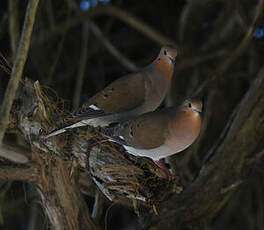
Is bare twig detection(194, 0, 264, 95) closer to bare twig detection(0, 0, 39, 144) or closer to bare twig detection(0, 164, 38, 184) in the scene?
bare twig detection(0, 164, 38, 184)

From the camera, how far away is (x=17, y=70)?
149cm

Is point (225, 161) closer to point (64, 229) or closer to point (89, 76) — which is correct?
point (64, 229)

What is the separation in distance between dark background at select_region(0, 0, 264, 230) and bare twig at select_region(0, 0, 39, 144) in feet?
4.15

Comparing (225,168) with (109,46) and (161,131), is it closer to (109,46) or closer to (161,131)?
(161,131)

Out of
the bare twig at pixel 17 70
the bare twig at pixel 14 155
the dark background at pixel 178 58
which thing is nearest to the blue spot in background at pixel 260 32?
the dark background at pixel 178 58

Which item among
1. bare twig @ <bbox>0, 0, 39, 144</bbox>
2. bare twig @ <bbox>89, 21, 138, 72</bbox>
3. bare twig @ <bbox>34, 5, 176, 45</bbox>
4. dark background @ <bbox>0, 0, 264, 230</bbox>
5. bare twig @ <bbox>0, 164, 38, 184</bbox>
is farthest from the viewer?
bare twig @ <bbox>89, 21, 138, 72</bbox>

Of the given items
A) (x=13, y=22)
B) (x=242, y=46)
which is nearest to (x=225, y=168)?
(x=242, y=46)

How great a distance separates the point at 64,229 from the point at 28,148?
1.35ft

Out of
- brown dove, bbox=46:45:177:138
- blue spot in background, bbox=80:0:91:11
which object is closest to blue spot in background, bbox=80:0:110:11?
blue spot in background, bbox=80:0:91:11

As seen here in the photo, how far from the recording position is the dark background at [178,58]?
306 cm

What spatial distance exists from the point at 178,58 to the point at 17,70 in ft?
6.98

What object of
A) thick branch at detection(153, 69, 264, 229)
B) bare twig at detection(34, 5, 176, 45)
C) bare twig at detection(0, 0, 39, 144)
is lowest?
thick branch at detection(153, 69, 264, 229)

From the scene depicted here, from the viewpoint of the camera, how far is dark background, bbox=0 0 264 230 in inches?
121

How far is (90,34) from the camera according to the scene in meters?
3.79
